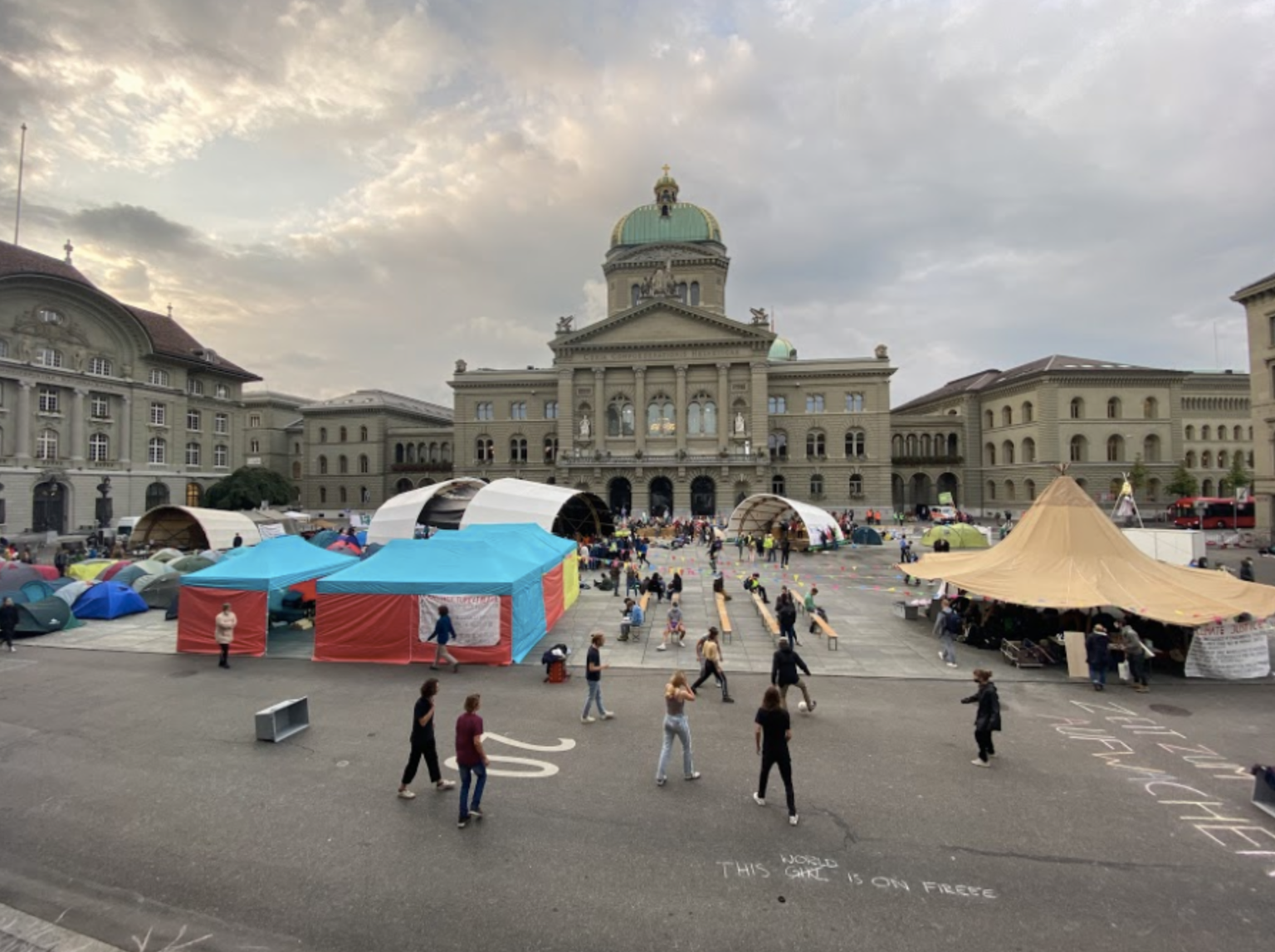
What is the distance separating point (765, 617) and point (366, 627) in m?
10.8

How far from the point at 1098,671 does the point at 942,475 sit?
6306 cm

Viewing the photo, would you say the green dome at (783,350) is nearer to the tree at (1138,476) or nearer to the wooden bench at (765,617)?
the tree at (1138,476)

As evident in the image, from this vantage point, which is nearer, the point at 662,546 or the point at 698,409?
the point at 662,546

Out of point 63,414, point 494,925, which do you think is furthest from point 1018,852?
point 63,414

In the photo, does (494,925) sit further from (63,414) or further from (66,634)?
(63,414)

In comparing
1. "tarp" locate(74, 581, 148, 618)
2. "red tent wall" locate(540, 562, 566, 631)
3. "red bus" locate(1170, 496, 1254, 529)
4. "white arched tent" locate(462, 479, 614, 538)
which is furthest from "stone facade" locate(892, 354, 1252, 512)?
"tarp" locate(74, 581, 148, 618)

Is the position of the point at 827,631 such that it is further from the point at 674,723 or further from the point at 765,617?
the point at 674,723

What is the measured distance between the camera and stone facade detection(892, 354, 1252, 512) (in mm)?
62312

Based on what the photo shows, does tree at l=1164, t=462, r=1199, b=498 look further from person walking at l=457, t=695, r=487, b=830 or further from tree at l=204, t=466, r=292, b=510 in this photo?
tree at l=204, t=466, r=292, b=510

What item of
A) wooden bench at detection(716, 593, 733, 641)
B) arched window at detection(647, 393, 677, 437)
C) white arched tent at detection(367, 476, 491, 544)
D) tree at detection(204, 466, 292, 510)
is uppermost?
arched window at detection(647, 393, 677, 437)

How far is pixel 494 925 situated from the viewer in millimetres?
5809

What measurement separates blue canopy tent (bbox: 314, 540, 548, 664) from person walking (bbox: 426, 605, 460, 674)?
6.7 inches

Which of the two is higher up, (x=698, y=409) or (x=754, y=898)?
(x=698, y=409)

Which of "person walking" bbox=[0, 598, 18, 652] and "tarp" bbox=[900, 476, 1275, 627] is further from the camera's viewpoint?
"person walking" bbox=[0, 598, 18, 652]
